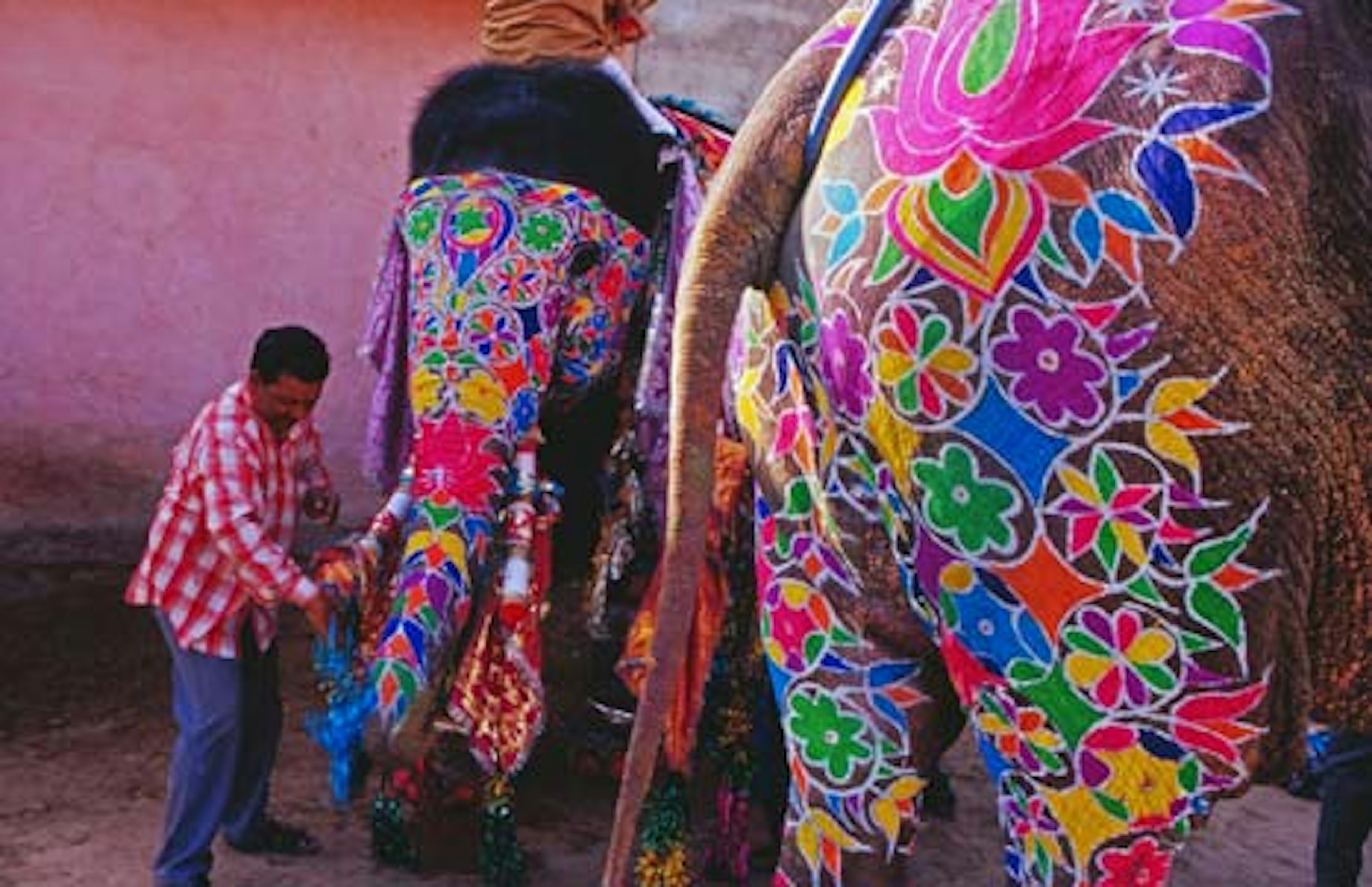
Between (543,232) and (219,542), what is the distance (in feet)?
3.28

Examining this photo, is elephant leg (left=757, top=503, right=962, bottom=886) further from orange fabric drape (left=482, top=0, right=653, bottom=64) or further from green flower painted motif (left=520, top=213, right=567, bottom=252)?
orange fabric drape (left=482, top=0, right=653, bottom=64)

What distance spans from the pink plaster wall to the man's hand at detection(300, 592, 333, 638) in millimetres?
2676

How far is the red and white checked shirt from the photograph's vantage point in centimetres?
363

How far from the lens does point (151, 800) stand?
4465mm

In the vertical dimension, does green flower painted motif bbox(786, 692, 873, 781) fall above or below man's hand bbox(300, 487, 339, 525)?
below

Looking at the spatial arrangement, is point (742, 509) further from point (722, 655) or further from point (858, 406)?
point (858, 406)

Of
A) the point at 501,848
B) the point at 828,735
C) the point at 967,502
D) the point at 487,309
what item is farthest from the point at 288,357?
Answer: the point at 967,502

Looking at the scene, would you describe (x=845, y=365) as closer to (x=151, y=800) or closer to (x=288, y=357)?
(x=288, y=357)

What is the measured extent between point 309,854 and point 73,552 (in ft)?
7.40

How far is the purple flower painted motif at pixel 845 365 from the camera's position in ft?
6.95

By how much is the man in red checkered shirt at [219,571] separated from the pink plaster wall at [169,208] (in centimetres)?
231

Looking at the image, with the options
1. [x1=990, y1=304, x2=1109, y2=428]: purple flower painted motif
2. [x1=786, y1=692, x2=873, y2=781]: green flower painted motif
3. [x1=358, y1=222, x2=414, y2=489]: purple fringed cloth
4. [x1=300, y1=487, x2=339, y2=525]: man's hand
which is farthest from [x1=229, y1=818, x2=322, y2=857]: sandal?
[x1=990, y1=304, x2=1109, y2=428]: purple flower painted motif

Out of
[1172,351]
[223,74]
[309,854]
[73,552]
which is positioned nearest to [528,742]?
[309,854]

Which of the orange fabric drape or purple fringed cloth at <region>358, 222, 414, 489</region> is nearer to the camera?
purple fringed cloth at <region>358, 222, 414, 489</region>
